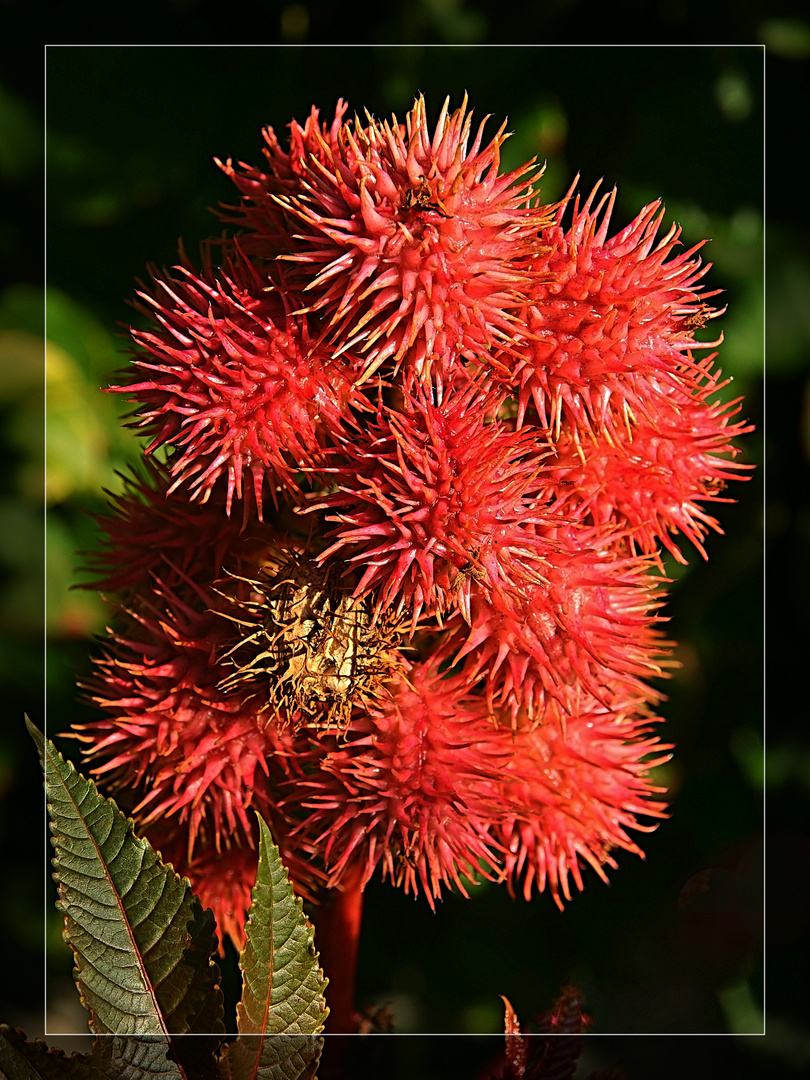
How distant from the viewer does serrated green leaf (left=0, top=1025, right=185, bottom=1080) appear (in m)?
0.58

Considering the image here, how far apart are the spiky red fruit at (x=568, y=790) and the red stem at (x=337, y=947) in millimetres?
156

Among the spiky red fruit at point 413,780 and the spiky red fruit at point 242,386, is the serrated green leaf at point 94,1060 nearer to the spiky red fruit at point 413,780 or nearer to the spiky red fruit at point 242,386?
the spiky red fruit at point 413,780

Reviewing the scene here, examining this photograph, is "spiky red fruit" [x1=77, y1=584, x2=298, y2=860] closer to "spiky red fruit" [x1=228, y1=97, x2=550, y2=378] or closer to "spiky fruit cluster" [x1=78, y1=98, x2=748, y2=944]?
"spiky fruit cluster" [x1=78, y1=98, x2=748, y2=944]

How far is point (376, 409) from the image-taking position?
2.07 ft

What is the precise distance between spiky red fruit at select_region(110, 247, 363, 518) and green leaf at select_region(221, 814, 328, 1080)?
267 mm

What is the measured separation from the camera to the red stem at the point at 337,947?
0.78 metres

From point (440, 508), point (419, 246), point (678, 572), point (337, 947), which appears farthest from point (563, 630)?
point (678, 572)

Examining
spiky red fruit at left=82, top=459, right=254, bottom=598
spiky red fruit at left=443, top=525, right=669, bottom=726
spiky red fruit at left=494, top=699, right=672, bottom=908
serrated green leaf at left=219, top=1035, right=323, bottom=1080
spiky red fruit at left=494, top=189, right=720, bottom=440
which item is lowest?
serrated green leaf at left=219, top=1035, right=323, bottom=1080

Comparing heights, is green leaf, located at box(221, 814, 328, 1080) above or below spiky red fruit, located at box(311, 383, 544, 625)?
below

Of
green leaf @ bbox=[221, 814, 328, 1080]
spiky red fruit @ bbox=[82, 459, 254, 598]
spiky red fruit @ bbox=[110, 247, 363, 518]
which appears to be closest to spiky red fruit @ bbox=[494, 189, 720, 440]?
spiky red fruit @ bbox=[110, 247, 363, 518]

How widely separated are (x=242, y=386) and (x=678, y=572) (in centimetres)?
78
